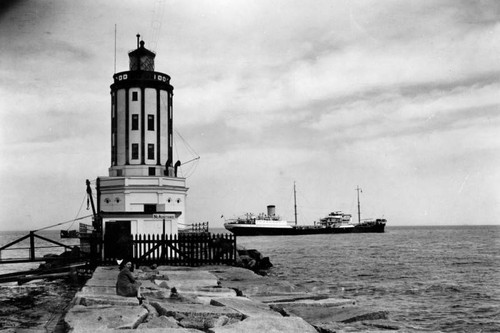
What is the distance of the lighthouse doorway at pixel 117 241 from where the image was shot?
68.2 ft

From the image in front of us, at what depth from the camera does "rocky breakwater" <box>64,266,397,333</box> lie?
741 cm

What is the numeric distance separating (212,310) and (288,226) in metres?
118

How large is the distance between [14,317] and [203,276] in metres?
4.78

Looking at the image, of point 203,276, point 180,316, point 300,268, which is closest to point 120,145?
point 300,268

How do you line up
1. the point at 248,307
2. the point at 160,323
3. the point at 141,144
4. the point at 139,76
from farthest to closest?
1. the point at 139,76
2. the point at 141,144
3. the point at 248,307
4. the point at 160,323

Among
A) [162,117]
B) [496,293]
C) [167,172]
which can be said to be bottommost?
[496,293]

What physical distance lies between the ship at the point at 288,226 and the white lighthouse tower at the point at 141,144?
3108 inches

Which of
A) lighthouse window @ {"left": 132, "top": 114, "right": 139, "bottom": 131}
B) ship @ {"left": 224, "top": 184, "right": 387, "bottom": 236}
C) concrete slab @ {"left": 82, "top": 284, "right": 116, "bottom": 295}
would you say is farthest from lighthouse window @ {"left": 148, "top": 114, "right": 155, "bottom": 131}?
ship @ {"left": 224, "top": 184, "right": 387, "bottom": 236}

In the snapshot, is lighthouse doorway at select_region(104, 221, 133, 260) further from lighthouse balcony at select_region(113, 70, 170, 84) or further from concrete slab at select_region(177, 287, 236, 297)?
lighthouse balcony at select_region(113, 70, 170, 84)

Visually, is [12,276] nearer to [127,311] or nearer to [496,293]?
[127,311]

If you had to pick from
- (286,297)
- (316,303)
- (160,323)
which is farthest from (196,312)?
(286,297)

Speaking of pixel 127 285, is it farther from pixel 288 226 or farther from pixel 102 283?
pixel 288 226

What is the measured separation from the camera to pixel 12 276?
20672 millimetres

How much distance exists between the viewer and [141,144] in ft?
111
